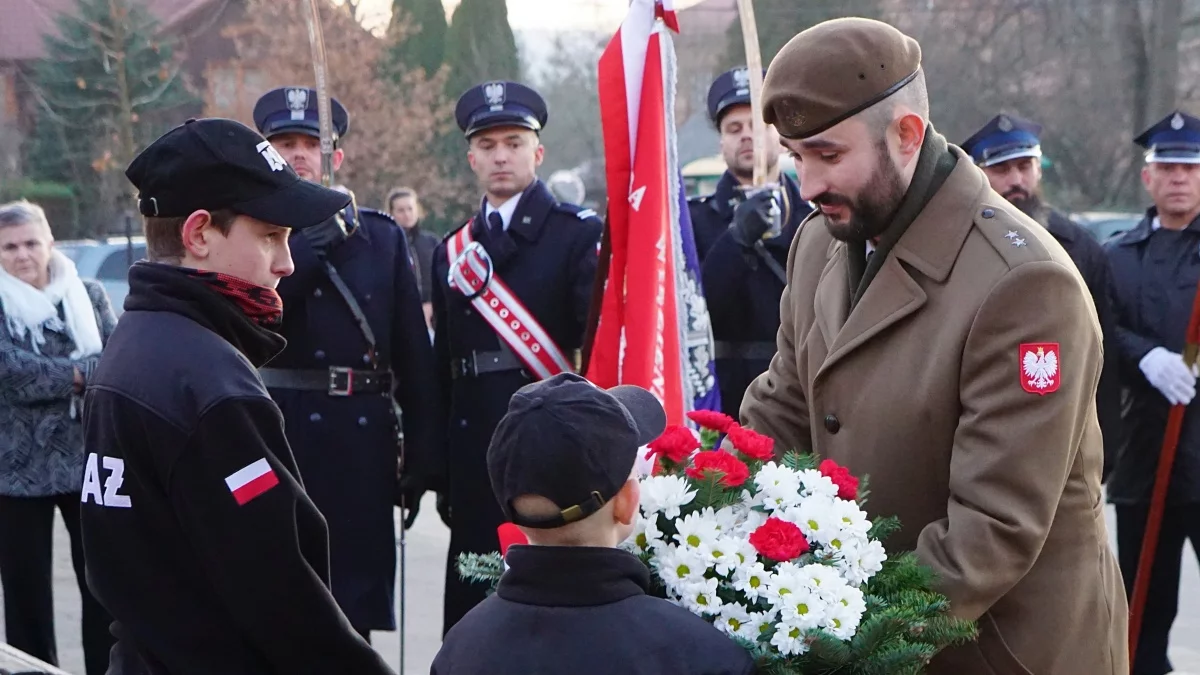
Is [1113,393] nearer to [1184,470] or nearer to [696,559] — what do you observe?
[1184,470]

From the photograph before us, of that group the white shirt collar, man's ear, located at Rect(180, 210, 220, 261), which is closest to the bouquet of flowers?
man's ear, located at Rect(180, 210, 220, 261)

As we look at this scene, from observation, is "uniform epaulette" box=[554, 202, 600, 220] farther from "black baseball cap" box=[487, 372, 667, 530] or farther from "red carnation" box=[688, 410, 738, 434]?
"black baseball cap" box=[487, 372, 667, 530]

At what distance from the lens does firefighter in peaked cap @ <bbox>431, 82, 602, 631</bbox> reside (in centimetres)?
530

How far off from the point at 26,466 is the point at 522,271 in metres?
2.01

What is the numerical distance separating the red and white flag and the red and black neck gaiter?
5.55 feet

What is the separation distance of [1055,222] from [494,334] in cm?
217

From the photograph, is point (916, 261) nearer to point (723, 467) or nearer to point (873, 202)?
point (873, 202)

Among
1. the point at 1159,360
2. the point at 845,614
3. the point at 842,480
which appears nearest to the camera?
the point at 845,614

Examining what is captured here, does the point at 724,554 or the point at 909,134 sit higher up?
the point at 909,134

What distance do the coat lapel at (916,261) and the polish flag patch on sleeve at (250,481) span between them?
38.4 inches

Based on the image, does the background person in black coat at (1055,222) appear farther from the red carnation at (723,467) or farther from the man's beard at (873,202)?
the red carnation at (723,467)

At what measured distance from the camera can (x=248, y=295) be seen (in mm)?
2627

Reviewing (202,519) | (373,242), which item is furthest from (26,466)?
(202,519)

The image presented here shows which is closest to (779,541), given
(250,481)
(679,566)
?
(679,566)
